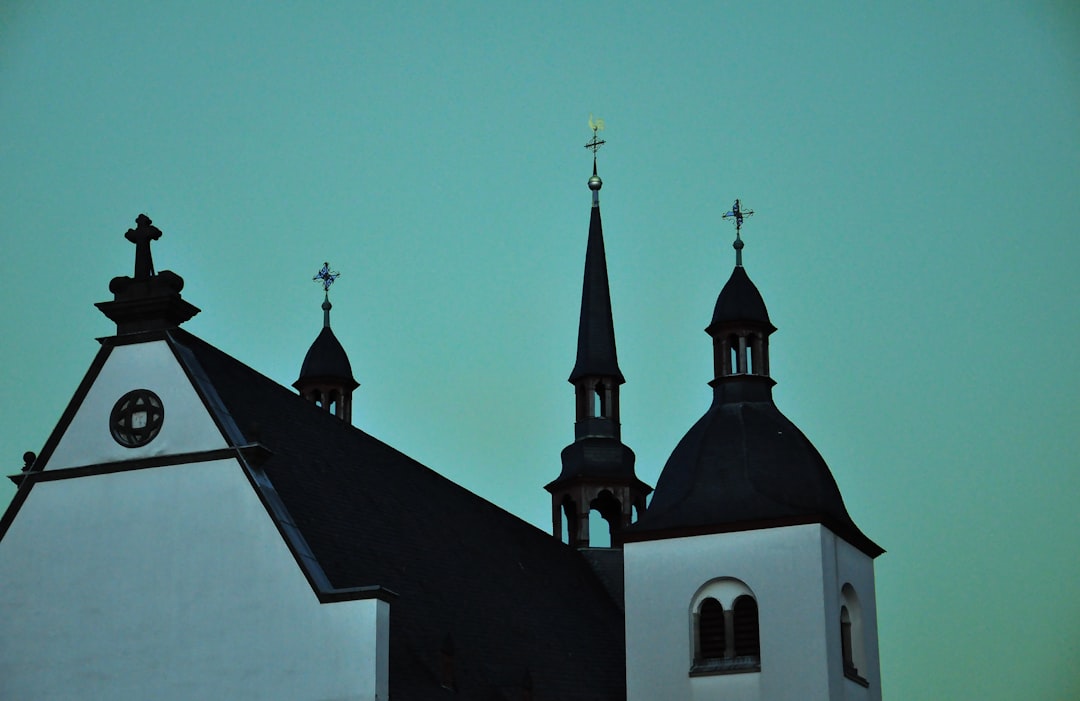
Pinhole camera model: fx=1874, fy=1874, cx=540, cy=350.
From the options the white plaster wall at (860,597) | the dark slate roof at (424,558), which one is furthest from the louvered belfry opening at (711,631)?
the dark slate roof at (424,558)

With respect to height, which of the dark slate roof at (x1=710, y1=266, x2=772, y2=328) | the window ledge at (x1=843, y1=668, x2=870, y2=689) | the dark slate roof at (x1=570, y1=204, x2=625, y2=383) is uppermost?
the dark slate roof at (x1=570, y1=204, x2=625, y2=383)

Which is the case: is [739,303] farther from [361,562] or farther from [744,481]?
[361,562]

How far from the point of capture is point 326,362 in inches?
1934

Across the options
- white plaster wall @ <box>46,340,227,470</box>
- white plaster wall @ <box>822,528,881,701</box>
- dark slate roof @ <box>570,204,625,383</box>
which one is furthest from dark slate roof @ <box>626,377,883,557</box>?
white plaster wall @ <box>46,340,227,470</box>

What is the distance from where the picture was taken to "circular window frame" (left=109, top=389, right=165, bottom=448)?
29172 millimetres

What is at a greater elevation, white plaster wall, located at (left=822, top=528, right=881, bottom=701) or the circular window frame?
the circular window frame

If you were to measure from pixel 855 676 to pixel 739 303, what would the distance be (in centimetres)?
832

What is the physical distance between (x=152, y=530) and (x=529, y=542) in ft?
47.5

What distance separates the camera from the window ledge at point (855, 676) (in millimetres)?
36656

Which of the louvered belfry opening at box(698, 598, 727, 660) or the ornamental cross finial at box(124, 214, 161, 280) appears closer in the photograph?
the ornamental cross finial at box(124, 214, 161, 280)

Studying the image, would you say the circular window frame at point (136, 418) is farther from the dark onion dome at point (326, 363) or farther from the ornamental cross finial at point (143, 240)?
the dark onion dome at point (326, 363)

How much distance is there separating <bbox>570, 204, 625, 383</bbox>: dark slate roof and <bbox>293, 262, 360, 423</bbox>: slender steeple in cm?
597

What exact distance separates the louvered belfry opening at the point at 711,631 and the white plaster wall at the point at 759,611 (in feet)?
1.04

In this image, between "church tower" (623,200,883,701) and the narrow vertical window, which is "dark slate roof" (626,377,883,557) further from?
the narrow vertical window
